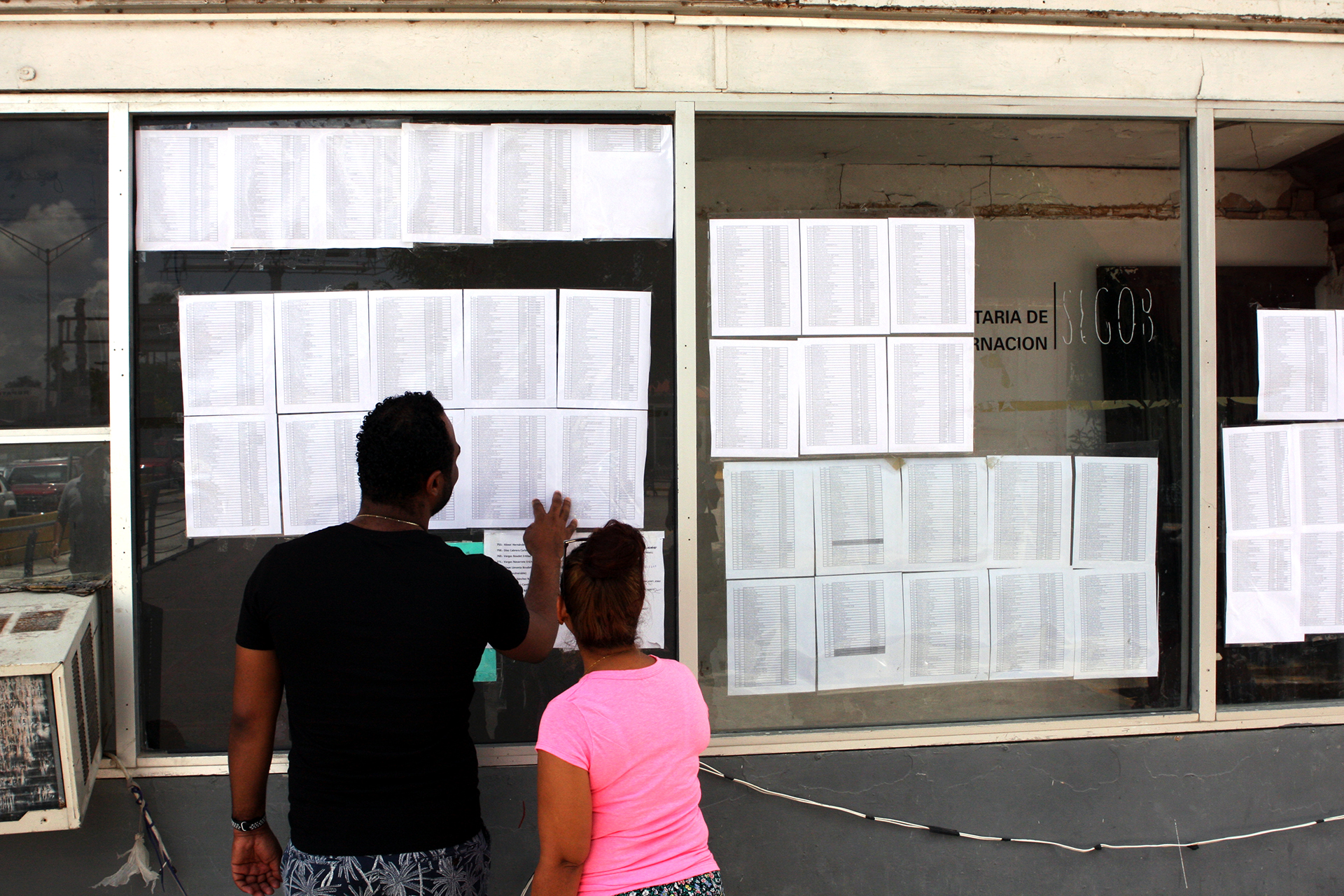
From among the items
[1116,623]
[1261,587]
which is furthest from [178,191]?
[1261,587]

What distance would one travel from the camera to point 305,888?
1.70 metres

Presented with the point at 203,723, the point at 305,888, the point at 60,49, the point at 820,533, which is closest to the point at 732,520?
the point at 820,533

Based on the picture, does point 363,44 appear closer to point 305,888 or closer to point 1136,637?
point 305,888

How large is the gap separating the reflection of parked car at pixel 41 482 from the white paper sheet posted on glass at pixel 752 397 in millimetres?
2080

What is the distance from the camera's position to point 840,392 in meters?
2.69

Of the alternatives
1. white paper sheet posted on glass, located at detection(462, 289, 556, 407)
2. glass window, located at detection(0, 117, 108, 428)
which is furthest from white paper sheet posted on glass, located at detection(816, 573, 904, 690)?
glass window, located at detection(0, 117, 108, 428)

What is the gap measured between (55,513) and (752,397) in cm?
228

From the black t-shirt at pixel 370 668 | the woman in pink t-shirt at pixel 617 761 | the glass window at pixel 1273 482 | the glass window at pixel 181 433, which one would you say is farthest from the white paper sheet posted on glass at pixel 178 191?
the glass window at pixel 1273 482

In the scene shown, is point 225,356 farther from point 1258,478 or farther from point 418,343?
point 1258,478

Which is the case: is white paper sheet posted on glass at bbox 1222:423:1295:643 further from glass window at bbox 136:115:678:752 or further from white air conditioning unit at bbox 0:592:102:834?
white air conditioning unit at bbox 0:592:102:834

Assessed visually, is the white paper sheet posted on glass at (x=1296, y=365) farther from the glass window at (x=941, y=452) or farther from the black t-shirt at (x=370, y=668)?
the black t-shirt at (x=370, y=668)

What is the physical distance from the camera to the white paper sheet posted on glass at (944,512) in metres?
2.77

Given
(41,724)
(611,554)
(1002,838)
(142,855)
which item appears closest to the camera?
(611,554)

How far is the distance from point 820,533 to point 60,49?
9.56 ft
